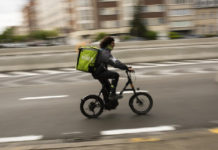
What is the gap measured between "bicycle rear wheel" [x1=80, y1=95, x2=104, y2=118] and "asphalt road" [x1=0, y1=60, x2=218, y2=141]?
0.51 feet

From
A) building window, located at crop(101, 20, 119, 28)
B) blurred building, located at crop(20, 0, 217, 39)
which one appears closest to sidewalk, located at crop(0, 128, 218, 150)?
blurred building, located at crop(20, 0, 217, 39)

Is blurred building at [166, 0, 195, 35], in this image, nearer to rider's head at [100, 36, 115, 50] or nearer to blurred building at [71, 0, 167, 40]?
blurred building at [71, 0, 167, 40]

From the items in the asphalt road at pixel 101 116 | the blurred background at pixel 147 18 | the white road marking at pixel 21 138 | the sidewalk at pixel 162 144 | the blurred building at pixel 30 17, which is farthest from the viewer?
the blurred building at pixel 30 17

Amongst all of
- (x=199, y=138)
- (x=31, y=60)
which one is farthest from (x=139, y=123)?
(x=31, y=60)

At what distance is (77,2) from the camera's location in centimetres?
6384

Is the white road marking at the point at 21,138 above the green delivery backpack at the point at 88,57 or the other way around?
the other way around

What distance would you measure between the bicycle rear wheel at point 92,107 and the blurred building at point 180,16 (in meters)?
58.4

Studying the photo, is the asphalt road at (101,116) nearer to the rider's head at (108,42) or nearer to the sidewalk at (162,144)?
the sidewalk at (162,144)

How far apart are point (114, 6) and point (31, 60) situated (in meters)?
47.5

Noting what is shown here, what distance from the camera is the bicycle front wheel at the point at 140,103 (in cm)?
594

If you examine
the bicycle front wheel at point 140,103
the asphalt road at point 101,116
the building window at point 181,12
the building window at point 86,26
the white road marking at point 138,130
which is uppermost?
the building window at point 181,12

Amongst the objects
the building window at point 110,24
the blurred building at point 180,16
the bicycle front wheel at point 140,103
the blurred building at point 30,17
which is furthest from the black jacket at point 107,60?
the blurred building at point 30,17

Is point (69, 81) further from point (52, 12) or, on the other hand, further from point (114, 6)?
point (52, 12)

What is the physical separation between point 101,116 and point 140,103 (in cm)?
89
